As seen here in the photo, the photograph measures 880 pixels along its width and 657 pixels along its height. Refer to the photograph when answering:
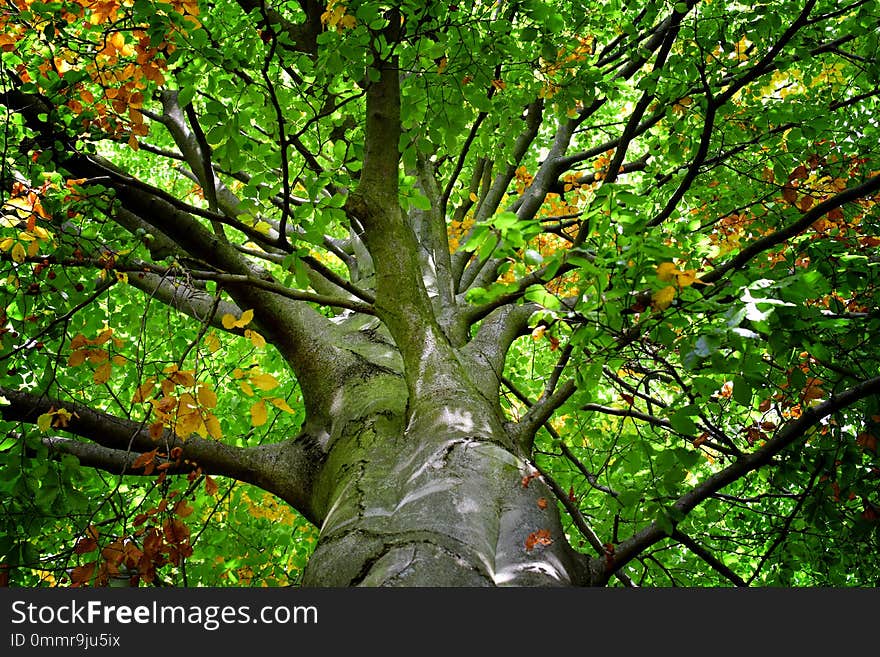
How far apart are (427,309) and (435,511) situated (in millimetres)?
1279

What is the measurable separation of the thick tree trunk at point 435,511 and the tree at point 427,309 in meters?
0.01

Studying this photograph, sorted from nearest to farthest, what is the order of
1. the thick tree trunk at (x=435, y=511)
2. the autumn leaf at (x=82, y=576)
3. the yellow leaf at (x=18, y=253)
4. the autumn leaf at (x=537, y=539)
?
the thick tree trunk at (x=435, y=511) < the autumn leaf at (x=537, y=539) < the autumn leaf at (x=82, y=576) < the yellow leaf at (x=18, y=253)

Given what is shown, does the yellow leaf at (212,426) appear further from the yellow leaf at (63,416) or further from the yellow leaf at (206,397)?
the yellow leaf at (63,416)

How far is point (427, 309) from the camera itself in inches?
129

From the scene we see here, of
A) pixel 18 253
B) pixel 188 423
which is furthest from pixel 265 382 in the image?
pixel 18 253

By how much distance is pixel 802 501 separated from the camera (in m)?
2.51

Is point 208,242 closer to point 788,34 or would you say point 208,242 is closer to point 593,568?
point 593,568

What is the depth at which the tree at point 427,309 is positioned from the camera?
2.03 meters

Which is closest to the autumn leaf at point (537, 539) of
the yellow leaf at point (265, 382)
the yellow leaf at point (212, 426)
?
the yellow leaf at point (265, 382)

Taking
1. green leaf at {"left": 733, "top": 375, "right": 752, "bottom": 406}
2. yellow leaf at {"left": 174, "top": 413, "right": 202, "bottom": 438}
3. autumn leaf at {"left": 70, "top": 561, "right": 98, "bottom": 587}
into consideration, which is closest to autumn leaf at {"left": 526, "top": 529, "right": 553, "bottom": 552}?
green leaf at {"left": 733, "top": 375, "right": 752, "bottom": 406}

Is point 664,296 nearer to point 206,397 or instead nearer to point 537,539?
point 537,539

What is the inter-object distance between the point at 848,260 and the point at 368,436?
2.16 metres

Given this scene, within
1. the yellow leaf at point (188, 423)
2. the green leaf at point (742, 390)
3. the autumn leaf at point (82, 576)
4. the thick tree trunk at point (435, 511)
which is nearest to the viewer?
the green leaf at point (742, 390)

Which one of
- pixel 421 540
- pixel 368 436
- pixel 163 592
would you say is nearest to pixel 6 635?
pixel 163 592
